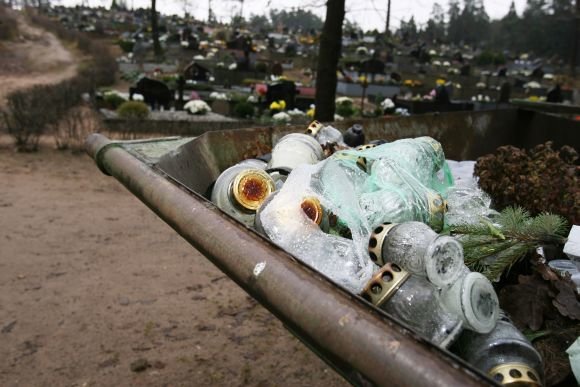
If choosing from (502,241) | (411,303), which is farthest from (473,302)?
(502,241)

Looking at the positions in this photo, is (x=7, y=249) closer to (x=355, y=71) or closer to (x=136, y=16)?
(x=355, y=71)

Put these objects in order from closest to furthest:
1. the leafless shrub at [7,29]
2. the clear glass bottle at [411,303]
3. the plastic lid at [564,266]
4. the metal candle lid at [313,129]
Answer: the clear glass bottle at [411,303], the plastic lid at [564,266], the metal candle lid at [313,129], the leafless shrub at [7,29]

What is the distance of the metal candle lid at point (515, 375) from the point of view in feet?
3.42

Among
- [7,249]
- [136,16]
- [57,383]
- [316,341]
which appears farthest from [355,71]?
[136,16]

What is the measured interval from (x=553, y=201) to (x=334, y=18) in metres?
5.14

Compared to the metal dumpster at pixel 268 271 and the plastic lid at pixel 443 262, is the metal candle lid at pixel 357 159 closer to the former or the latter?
the metal dumpster at pixel 268 271

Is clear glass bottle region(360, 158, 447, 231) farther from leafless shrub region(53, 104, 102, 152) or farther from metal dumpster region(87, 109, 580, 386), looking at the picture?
leafless shrub region(53, 104, 102, 152)

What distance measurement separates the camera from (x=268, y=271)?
1.12 meters

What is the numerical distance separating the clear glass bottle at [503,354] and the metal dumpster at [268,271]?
0.90 ft

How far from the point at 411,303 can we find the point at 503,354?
21cm

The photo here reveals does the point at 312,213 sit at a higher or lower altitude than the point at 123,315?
higher

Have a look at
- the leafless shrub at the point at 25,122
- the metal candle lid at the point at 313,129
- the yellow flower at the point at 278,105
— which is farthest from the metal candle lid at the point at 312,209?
the yellow flower at the point at 278,105

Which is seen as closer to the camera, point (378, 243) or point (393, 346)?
point (393, 346)

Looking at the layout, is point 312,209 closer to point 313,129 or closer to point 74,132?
point 313,129
